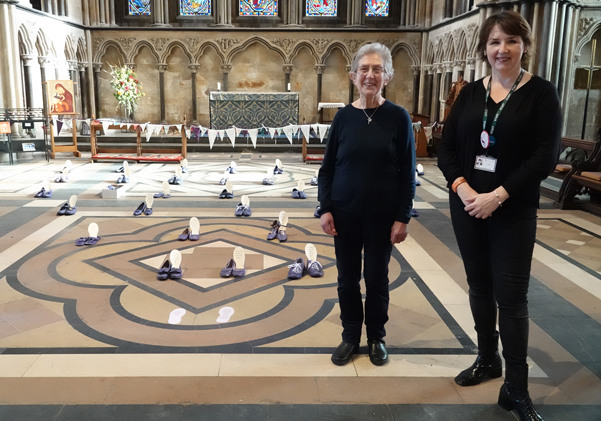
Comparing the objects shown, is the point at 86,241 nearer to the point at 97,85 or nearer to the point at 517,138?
the point at 517,138

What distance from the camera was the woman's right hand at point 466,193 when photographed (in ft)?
7.97

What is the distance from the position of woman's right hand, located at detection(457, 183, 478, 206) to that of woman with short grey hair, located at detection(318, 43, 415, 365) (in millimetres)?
326

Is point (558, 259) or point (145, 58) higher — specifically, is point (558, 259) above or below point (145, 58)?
below

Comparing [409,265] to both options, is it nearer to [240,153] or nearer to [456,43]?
[240,153]

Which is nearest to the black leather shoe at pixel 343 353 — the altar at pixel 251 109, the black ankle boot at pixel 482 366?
the black ankle boot at pixel 482 366

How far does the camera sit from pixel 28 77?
13.9 meters

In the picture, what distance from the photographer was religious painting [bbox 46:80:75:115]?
12766 mm

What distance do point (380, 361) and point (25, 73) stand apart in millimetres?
14249

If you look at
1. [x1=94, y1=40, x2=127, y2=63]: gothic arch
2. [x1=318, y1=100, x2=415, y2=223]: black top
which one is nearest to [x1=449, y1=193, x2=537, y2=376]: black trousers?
[x1=318, y1=100, x2=415, y2=223]: black top

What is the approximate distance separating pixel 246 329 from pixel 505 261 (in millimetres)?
1830

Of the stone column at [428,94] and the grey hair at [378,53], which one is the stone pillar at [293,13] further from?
the grey hair at [378,53]

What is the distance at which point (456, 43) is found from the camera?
1455 centimetres

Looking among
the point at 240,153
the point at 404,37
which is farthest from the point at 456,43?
the point at 240,153

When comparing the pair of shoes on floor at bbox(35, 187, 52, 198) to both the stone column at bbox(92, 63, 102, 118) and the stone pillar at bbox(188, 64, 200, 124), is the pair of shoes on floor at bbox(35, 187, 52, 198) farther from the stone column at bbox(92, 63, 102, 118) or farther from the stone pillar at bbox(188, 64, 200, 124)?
the stone column at bbox(92, 63, 102, 118)
